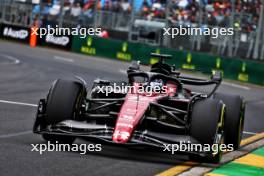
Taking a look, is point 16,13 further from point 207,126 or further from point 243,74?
point 207,126

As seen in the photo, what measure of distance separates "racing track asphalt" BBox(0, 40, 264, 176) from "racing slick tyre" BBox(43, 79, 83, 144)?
0.39m

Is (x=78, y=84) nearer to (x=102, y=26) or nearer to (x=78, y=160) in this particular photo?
(x=78, y=160)

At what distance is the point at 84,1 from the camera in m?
31.7

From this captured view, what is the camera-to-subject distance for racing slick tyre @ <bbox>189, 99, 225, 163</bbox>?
27.7 ft

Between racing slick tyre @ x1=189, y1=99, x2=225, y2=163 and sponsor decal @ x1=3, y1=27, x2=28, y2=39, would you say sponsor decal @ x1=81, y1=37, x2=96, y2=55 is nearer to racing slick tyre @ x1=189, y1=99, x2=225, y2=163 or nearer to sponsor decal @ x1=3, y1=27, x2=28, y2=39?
sponsor decal @ x1=3, y1=27, x2=28, y2=39

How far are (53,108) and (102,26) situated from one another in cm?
2299

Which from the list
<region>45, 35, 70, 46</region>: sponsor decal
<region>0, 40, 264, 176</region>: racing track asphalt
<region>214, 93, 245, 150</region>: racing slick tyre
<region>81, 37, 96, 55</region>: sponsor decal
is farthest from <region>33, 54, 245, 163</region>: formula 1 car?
<region>45, 35, 70, 46</region>: sponsor decal

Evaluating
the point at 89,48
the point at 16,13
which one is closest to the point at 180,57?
the point at 89,48

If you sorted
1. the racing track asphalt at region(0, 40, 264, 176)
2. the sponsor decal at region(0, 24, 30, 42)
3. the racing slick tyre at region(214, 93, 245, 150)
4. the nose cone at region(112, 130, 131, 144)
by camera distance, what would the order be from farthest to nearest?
the sponsor decal at region(0, 24, 30, 42) → the racing slick tyre at region(214, 93, 245, 150) → the nose cone at region(112, 130, 131, 144) → the racing track asphalt at region(0, 40, 264, 176)

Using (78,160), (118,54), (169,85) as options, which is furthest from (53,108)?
(118,54)

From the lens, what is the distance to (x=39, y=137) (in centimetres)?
956

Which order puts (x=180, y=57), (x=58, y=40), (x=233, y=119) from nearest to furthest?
(x=233, y=119) < (x=180, y=57) < (x=58, y=40)

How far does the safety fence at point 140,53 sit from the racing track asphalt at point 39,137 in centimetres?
169

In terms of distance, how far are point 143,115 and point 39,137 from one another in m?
1.63
